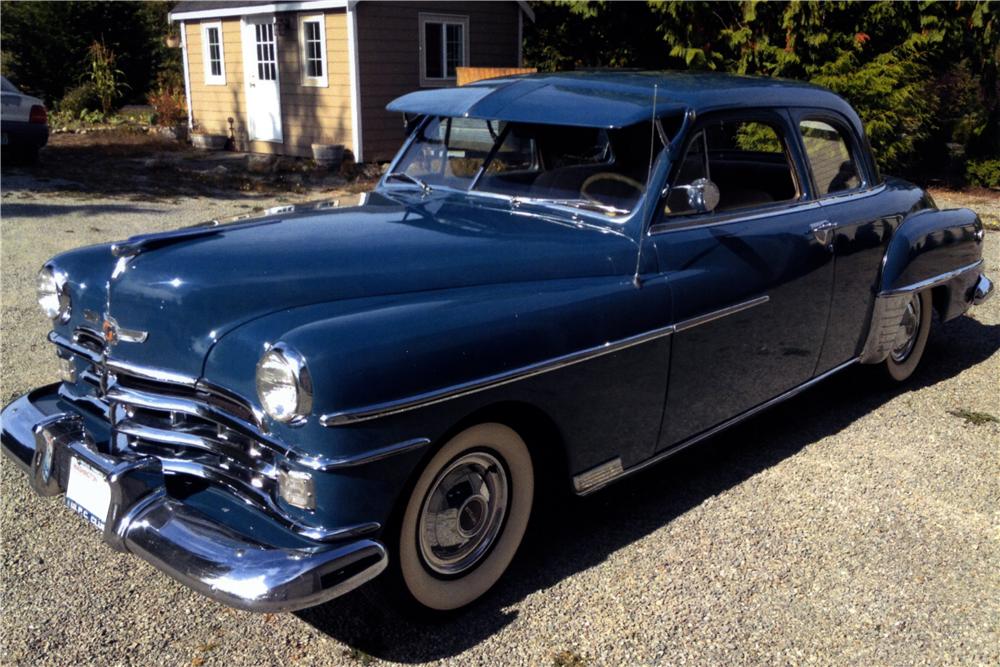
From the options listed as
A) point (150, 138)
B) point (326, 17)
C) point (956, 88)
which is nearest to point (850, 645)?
point (326, 17)

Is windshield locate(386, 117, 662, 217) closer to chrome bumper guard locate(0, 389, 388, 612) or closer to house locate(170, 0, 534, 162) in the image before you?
chrome bumper guard locate(0, 389, 388, 612)

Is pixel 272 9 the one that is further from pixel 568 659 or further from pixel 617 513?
pixel 568 659

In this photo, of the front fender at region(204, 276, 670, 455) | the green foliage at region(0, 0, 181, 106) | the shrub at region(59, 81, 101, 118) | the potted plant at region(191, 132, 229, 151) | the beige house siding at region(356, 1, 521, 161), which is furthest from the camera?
the green foliage at region(0, 0, 181, 106)

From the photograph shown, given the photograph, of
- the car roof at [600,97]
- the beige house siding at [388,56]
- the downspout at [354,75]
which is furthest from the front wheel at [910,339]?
the downspout at [354,75]

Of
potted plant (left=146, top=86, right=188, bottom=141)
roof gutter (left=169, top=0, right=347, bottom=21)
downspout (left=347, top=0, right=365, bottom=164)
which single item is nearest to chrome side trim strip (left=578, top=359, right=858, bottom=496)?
downspout (left=347, top=0, right=365, bottom=164)

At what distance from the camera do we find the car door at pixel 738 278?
3609 millimetres

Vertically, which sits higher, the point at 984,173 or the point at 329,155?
the point at 329,155

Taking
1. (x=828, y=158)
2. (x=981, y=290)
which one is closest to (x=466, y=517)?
(x=828, y=158)

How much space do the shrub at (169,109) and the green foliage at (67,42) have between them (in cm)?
300

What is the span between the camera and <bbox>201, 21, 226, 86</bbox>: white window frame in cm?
1706

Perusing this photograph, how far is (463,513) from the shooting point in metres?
3.02

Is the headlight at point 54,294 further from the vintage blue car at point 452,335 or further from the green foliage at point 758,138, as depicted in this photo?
the green foliage at point 758,138

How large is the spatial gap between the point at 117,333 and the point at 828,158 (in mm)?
3476

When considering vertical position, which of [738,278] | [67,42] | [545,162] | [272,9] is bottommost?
[738,278]
